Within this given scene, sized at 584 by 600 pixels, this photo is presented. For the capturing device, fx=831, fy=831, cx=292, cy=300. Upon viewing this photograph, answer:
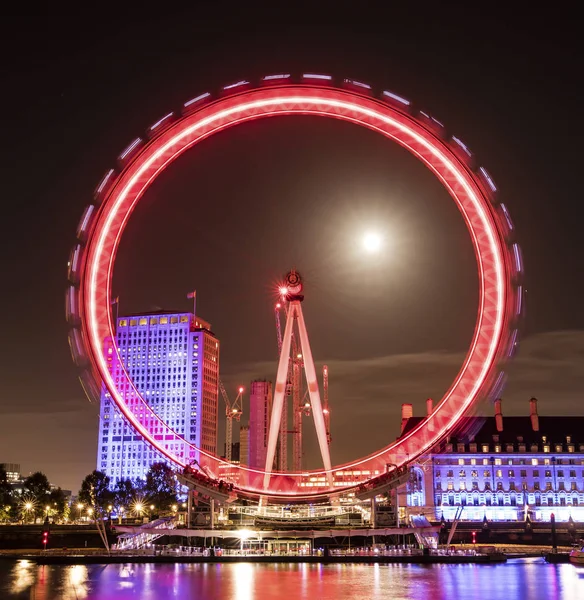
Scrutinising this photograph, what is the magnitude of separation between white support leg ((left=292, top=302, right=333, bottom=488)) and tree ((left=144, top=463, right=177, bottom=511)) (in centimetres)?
7467

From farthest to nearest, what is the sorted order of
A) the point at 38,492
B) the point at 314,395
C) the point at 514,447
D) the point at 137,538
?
the point at 38,492
the point at 514,447
the point at 137,538
the point at 314,395

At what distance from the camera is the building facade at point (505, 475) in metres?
117

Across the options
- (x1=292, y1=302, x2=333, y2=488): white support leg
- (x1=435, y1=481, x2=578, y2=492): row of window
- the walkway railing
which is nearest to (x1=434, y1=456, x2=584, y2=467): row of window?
(x1=435, y1=481, x2=578, y2=492): row of window

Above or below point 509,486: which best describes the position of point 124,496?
below

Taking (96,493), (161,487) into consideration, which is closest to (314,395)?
→ (96,493)

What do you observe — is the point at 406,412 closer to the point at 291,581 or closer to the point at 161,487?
the point at 161,487

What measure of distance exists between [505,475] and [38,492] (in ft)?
235

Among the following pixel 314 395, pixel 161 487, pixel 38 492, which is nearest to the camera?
pixel 314 395

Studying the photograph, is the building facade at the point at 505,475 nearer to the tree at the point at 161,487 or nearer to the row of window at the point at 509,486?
the row of window at the point at 509,486

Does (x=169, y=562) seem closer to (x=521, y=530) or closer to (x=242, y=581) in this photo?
(x=242, y=581)

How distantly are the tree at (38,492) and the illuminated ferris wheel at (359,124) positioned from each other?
74.0 metres

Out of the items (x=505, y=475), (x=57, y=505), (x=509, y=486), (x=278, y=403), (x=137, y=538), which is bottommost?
(x=137, y=538)

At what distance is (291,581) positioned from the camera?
59.0 meters

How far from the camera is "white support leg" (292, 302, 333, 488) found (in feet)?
240
